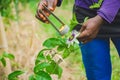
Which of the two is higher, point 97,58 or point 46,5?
point 46,5

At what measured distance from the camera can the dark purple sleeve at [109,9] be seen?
269 cm

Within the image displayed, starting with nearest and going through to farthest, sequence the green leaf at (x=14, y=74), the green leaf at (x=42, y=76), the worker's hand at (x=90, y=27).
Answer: the worker's hand at (x=90, y=27)
the green leaf at (x=42, y=76)
the green leaf at (x=14, y=74)

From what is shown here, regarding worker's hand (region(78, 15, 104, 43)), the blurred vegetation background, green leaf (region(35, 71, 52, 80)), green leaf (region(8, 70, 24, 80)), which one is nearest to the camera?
worker's hand (region(78, 15, 104, 43))

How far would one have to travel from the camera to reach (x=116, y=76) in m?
4.98

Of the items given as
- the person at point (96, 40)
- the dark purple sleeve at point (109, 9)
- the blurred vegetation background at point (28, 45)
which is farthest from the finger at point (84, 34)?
the blurred vegetation background at point (28, 45)

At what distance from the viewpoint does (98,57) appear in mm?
3186

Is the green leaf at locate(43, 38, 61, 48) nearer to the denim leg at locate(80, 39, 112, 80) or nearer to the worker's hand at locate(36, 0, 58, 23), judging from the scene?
the worker's hand at locate(36, 0, 58, 23)

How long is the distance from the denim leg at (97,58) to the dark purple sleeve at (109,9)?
17.6 inches

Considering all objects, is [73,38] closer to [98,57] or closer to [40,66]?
[40,66]

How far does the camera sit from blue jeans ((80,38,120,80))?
10.3 feet

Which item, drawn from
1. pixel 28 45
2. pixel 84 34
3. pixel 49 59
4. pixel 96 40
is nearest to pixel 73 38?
pixel 84 34

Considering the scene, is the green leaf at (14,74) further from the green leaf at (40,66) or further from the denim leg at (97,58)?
the denim leg at (97,58)

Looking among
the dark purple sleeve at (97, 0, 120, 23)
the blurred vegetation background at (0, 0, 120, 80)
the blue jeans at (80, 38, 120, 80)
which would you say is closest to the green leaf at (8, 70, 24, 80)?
the blue jeans at (80, 38, 120, 80)

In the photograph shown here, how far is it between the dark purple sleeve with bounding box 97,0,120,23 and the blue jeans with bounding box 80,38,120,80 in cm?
42
